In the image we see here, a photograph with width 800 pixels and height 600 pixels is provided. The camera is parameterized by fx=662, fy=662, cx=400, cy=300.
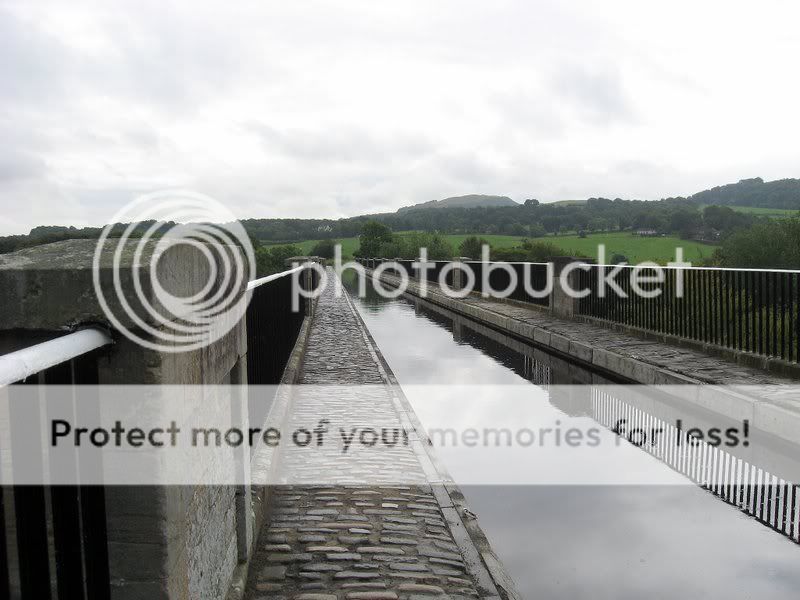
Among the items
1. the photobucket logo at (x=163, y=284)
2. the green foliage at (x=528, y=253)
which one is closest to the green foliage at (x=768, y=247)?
the photobucket logo at (x=163, y=284)

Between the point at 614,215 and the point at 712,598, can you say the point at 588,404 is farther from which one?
the point at 614,215

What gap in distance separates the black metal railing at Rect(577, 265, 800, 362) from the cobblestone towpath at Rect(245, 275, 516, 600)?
5510 mm

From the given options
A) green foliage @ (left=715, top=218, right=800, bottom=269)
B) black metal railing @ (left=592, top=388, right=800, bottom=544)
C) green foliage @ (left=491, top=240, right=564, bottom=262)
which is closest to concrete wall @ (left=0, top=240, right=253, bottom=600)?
black metal railing @ (left=592, top=388, right=800, bottom=544)

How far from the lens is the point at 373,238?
10356 centimetres

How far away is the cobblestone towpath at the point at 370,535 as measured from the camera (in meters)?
3.66

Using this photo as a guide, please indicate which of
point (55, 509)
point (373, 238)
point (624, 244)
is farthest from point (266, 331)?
point (373, 238)

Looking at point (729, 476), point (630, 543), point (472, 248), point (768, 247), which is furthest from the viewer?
point (472, 248)

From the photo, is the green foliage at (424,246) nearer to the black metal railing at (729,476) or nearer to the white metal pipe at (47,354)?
the black metal railing at (729,476)

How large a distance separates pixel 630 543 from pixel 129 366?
3.83m

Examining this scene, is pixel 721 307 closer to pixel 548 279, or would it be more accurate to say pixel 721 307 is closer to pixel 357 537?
pixel 548 279

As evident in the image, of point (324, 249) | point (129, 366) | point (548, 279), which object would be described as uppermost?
point (324, 249)

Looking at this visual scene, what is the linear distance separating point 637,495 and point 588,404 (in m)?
3.25

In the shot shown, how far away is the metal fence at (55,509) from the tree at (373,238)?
93.6 m

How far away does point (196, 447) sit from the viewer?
252 cm
